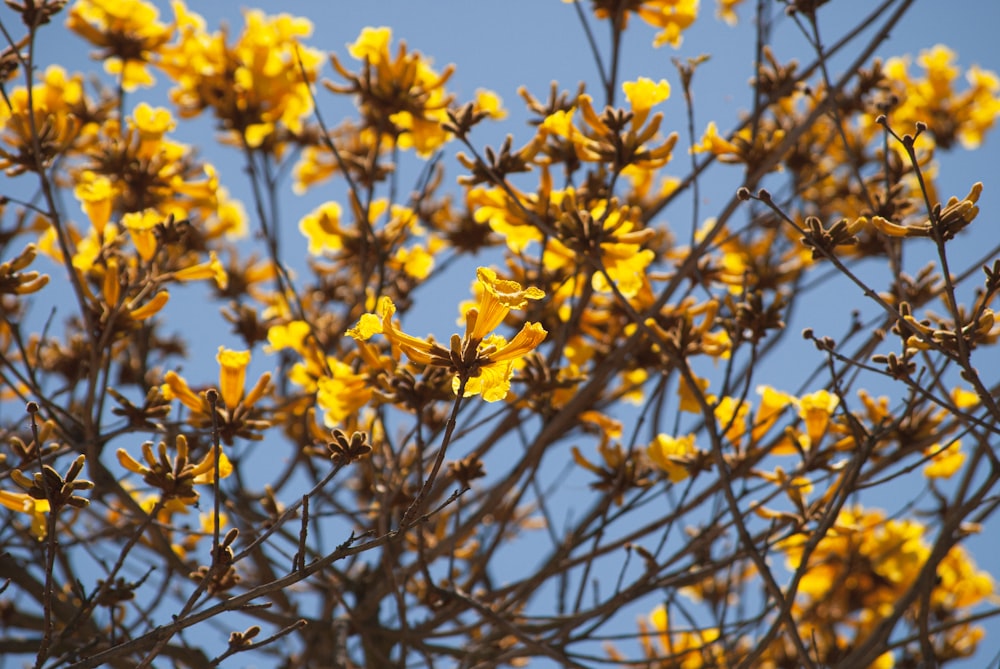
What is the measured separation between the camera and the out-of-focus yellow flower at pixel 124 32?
448 cm

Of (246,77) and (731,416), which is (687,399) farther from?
(246,77)

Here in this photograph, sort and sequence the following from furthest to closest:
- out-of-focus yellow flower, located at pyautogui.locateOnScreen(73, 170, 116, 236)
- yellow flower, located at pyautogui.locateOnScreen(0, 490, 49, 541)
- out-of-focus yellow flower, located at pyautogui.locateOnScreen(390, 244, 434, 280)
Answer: out-of-focus yellow flower, located at pyautogui.locateOnScreen(390, 244, 434, 280) → out-of-focus yellow flower, located at pyautogui.locateOnScreen(73, 170, 116, 236) → yellow flower, located at pyautogui.locateOnScreen(0, 490, 49, 541)

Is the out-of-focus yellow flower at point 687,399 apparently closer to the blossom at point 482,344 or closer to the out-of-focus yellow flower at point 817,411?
the out-of-focus yellow flower at point 817,411

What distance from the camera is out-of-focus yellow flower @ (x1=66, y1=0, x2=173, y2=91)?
448 cm

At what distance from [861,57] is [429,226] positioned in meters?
2.53

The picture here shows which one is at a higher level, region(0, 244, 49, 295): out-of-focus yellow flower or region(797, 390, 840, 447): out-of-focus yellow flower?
region(0, 244, 49, 295): out-of-focus yellow flower

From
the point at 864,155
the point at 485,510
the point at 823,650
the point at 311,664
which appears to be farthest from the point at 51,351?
the point at 864,155

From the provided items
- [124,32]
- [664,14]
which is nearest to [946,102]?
[664,14]

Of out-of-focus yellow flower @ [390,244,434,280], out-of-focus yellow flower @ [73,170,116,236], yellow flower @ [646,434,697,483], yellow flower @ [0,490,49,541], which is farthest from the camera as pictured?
out-of-focus yellow flower @ [390,244,434,280]

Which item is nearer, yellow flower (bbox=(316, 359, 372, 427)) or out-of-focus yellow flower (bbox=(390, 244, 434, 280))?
yellow flower (bbox=(316, 359, 372, 427))

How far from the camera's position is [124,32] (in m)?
4.58

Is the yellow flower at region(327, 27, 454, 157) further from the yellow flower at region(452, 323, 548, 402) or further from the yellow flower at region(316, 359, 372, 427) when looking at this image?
the yellow flower at region(452, 323, 548, 402)

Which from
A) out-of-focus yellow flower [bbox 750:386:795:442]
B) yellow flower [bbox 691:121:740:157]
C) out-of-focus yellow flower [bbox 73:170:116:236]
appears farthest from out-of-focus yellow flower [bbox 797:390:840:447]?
out-of-focus yellow flower [bbox 73:170:116:236]

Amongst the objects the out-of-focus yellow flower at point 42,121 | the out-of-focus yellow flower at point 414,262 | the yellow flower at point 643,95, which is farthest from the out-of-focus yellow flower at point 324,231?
the yellow flower at point 643,95
